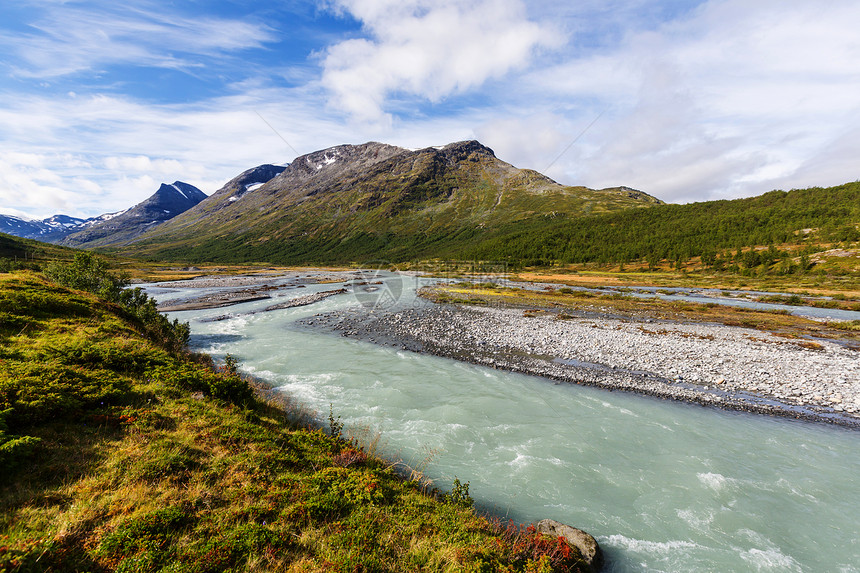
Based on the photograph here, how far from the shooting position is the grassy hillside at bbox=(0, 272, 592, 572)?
17.7 ft

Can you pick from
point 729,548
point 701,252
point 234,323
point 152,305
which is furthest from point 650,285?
point 152,305

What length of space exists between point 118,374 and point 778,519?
23.2 meters

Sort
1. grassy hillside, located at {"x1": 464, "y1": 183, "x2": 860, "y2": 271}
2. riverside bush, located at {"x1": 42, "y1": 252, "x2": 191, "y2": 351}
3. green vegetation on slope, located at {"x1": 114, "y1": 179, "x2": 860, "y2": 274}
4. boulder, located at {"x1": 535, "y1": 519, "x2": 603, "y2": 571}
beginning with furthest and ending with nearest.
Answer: grassy hillside, located at {"x1": 464, "y1": 183, "x2": 860, "y2": 271} < green vegetation on slope, located at {"x1": 114, "y1": 179, "x2": 860, "y2": 274} < riverside bush, located at {"x1": 42, "y1": 252, "x2": 191, "y2": 351} < boulder, located at {"x1": 535, "y1": 519, "x2": 603, "y2": 571}

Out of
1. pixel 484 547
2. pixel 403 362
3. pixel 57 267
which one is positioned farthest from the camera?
pixel 57 267

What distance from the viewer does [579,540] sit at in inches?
336


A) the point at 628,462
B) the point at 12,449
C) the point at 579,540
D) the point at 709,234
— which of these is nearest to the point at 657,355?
the point at 628,462

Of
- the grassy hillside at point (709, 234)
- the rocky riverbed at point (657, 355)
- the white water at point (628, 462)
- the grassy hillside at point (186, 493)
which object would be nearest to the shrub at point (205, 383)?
the grassy hillside at point (186, 493)

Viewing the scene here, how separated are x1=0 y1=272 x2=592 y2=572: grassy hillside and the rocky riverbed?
15.6 m

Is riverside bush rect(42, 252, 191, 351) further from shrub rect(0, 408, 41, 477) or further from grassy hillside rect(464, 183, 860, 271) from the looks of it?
grassy hillside rect(464, 183, 860, 271)

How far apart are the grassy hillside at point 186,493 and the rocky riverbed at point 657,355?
15612mm

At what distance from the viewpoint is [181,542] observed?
5621 millimetres

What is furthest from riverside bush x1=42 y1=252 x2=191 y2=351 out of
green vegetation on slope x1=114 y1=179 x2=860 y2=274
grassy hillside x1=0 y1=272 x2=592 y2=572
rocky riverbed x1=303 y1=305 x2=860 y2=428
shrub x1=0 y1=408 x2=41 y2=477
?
green vegetation on slope x1=114 y1=179 x2=860 y2=274

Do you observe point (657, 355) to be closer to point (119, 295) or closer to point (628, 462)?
point (628, 462)

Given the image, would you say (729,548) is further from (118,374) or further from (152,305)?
(152,305)
